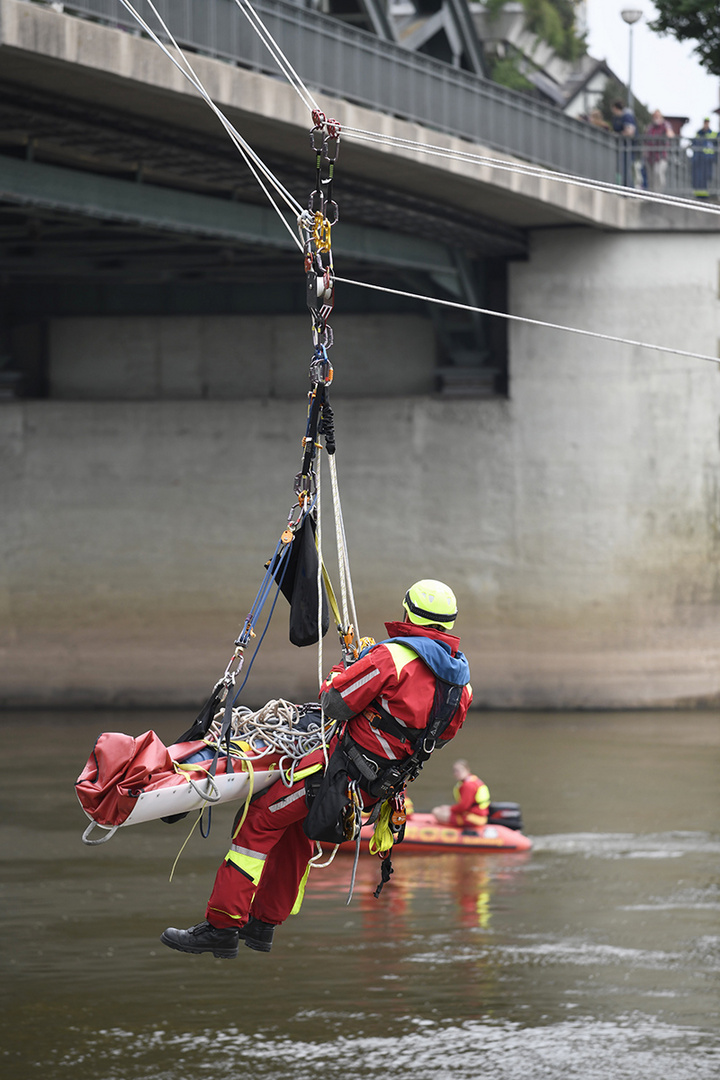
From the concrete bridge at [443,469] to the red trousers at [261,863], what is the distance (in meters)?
15.7

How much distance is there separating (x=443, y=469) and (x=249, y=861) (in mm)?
18308

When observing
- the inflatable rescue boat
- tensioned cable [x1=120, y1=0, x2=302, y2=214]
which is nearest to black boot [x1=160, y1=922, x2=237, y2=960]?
the inflatable rescue boat

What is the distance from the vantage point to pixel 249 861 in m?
7.36

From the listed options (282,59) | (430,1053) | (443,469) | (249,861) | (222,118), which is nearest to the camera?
(249,861)

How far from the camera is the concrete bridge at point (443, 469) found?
24344mm

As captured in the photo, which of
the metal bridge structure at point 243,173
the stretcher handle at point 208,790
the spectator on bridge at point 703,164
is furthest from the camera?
the spectator on bridge at point 703,164

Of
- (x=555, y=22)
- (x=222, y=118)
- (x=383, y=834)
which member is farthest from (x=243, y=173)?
(x=555, y=22)

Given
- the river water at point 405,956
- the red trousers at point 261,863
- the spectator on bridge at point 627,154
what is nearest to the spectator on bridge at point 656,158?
the spectator on bridge at point 627,154

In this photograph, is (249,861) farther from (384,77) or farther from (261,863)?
(384,77)

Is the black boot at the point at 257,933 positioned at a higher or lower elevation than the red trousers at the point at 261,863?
lower

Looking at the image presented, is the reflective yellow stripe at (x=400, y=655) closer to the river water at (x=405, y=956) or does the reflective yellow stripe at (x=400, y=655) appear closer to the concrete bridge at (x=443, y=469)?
the river water at (x=405, y=956)

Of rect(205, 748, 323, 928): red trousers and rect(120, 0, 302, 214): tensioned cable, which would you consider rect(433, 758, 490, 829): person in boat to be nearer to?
rect(120, 0, 302, 214): tensioned cable

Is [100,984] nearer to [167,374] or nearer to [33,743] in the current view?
[33,743]

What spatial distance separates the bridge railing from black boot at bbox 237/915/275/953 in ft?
32.9
